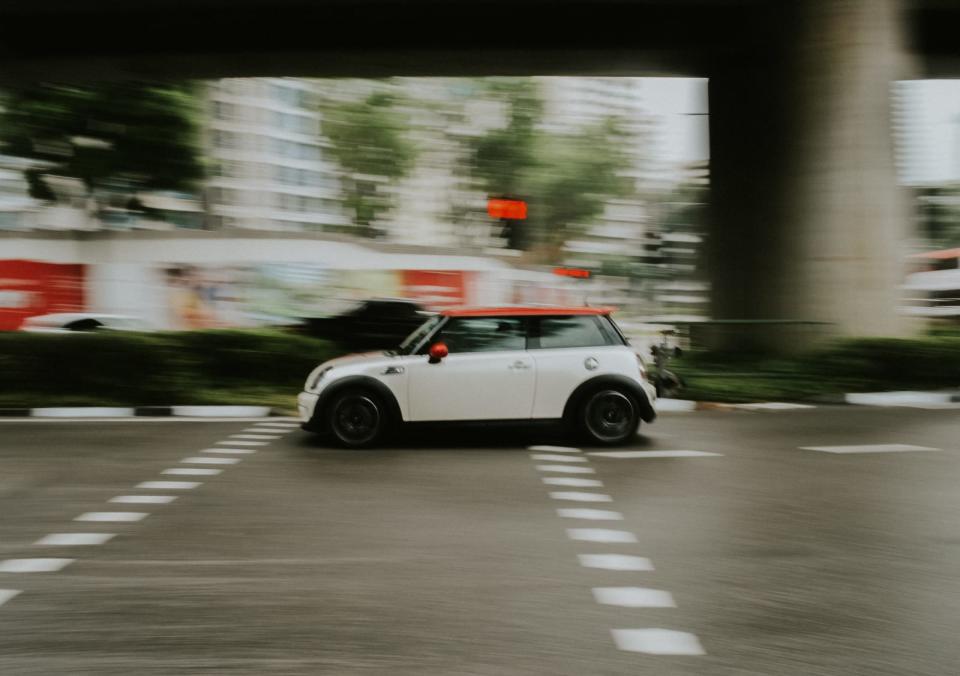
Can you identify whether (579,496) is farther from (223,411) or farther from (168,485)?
(223,411)

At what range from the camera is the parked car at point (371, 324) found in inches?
767

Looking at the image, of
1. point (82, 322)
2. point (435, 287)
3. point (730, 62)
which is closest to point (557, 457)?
point (730, 62)

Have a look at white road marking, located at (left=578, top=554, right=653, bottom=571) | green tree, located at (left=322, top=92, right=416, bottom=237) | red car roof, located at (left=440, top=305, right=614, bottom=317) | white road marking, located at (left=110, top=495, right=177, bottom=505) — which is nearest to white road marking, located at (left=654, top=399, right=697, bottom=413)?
red car roof, located at (left=440, top=305, right=614, bottom=317)

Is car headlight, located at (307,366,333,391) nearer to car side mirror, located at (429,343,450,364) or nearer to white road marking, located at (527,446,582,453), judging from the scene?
car side mirror, located at (429,343,450,364)

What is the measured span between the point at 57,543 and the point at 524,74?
14.5 metres

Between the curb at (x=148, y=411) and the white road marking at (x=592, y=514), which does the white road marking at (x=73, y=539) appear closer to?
the white road marking at (x=592, y=514)

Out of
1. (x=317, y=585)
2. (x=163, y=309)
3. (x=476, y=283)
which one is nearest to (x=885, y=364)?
(x=317, y=585)

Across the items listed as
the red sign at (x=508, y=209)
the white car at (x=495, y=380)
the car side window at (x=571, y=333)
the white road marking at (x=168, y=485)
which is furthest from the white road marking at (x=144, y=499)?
the red sign at (x=508, y=209)

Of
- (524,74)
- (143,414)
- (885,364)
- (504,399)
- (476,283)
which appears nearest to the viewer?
(504,399)

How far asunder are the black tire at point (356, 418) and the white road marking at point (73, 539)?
3.55m

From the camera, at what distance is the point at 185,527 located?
612 cm

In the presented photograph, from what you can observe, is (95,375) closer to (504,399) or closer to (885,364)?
(504,399)

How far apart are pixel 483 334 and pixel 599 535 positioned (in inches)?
148

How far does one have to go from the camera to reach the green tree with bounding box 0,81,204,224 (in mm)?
24047
